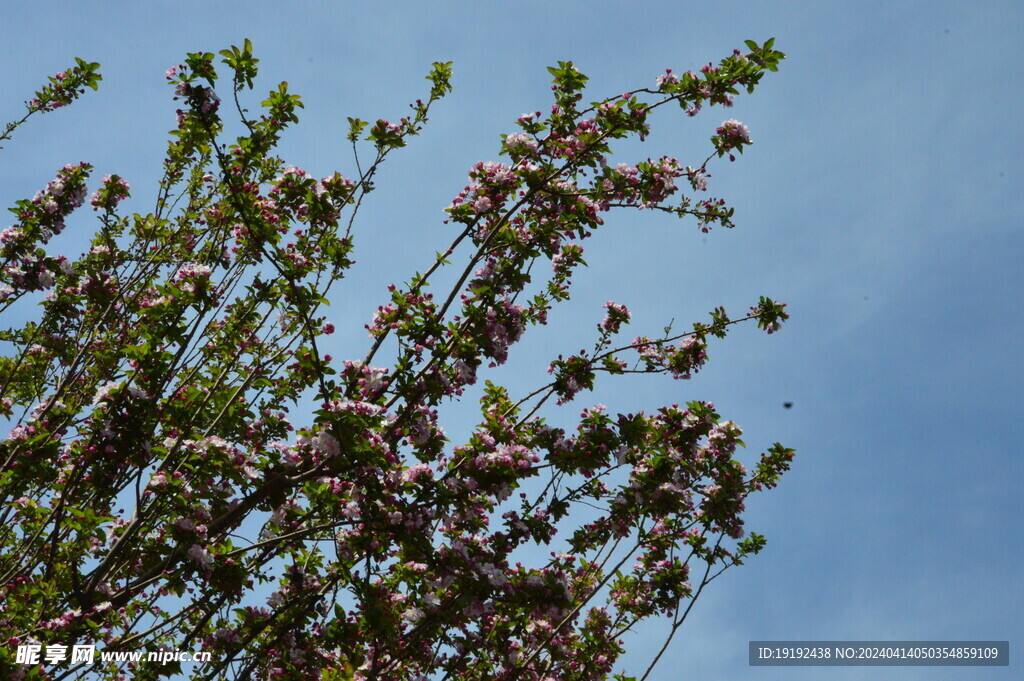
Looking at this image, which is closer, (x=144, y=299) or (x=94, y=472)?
(x=94, y=472)

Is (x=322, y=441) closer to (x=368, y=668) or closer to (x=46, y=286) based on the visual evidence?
(x=368, y=668)

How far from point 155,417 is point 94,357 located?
153 centimetres

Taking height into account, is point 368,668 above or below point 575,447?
below

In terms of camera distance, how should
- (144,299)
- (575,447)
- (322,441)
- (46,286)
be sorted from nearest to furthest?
1. (322,441)
2. (575,447)
3. (46,286)
4. (144,299)

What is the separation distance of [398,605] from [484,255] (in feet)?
10.2

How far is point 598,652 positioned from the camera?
7.69 meters

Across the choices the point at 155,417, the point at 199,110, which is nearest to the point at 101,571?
the point at 155,417

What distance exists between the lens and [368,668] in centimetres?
670

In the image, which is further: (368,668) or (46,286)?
(46,286)

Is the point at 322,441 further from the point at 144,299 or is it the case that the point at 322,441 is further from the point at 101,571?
the point at 144,299

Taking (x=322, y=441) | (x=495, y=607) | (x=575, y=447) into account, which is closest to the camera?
(x=322, y=441)

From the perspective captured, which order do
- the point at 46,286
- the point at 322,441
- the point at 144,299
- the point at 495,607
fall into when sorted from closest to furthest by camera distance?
the point at 322,441
the point at 495,607
the point at 46,286
the point at 144,299

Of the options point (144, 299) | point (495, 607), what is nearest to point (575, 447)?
point (495, 607)

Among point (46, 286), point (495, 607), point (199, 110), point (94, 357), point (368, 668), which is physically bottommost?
point (368, 668)
